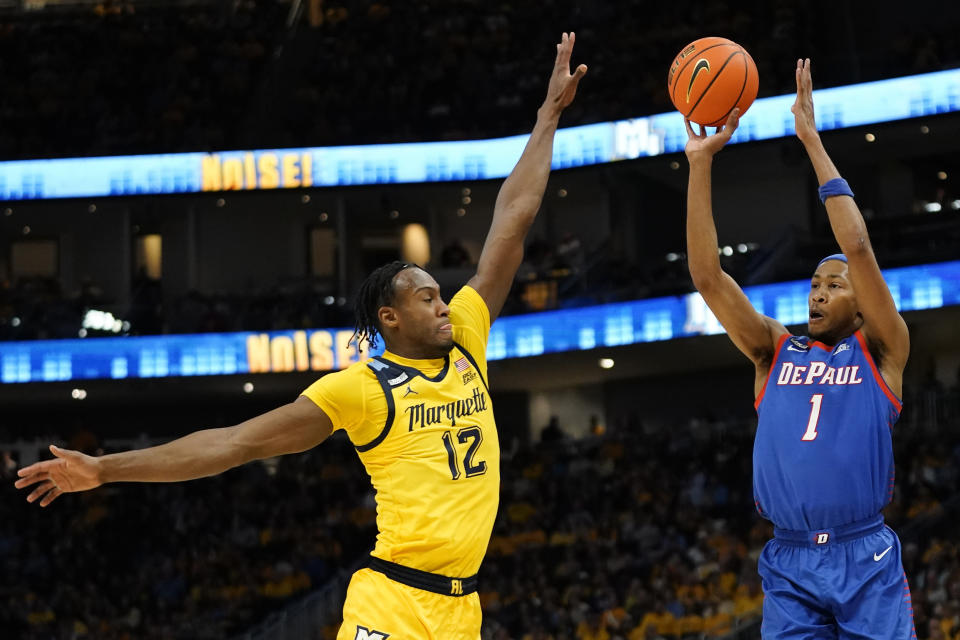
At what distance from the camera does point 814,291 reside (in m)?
5.63

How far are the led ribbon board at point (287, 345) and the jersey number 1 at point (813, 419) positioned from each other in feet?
52.8

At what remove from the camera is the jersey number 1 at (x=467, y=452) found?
5082mm

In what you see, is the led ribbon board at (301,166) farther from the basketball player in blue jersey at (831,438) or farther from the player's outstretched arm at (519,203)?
the basketball player in blue jersey at (831,438)

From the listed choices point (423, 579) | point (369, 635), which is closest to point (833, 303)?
point (423, 579)

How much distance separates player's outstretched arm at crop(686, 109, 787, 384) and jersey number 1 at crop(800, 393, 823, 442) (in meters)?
0.35

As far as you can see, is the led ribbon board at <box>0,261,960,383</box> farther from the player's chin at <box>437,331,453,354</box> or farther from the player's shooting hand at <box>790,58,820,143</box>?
the player's chin at <box>437,331,453,354</box>

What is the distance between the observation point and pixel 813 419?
17.7ft

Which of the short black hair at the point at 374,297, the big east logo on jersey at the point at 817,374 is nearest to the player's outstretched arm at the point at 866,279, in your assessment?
the big east logo on jersey at the point at 817,374

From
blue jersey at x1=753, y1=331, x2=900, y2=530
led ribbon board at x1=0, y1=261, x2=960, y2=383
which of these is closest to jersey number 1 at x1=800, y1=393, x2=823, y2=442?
blue jersey at x1=753, y1=331, x2=900, y2=530

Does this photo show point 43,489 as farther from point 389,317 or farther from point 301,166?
point 301,166

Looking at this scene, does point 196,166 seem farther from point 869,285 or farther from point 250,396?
point 869,285

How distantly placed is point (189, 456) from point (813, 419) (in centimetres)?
250

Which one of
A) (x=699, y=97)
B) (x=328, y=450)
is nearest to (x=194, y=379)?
(x=328, y=450)

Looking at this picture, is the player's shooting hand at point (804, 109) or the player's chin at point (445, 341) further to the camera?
the player's shooting hand at point (804, 109)
